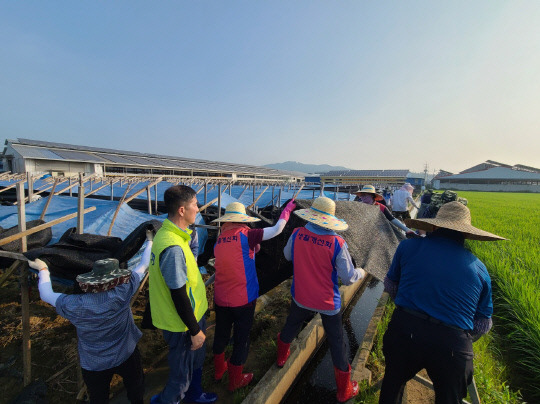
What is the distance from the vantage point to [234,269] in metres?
2.51

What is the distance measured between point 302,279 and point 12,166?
2893cm

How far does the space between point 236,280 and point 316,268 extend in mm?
839

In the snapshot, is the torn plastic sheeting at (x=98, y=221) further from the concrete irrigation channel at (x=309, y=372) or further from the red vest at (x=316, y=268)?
the red vest at (x=316, y=268)

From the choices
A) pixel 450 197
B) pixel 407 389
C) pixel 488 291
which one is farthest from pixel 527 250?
pixel 488 291

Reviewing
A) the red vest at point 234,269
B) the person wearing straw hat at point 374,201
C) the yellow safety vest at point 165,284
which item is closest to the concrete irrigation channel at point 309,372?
the red vest at point 234,269

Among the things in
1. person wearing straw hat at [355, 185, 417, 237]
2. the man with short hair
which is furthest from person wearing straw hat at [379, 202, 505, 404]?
person wearing straw hat at [355, 185, 417, 237]

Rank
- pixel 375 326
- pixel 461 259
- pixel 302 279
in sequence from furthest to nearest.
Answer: pixel 375 326, pixel 302 279, pixel 461 259

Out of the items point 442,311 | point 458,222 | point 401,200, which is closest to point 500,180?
point 401,200

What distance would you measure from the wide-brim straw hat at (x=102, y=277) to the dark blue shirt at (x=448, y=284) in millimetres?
2274

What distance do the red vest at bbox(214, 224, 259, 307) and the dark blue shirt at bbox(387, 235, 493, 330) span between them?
147cm

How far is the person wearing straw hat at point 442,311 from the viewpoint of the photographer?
5.68 feet

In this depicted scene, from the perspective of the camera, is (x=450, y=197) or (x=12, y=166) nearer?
(x=450, y=197)

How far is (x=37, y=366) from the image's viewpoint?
3066mm

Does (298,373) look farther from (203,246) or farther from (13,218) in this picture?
(13,218)
